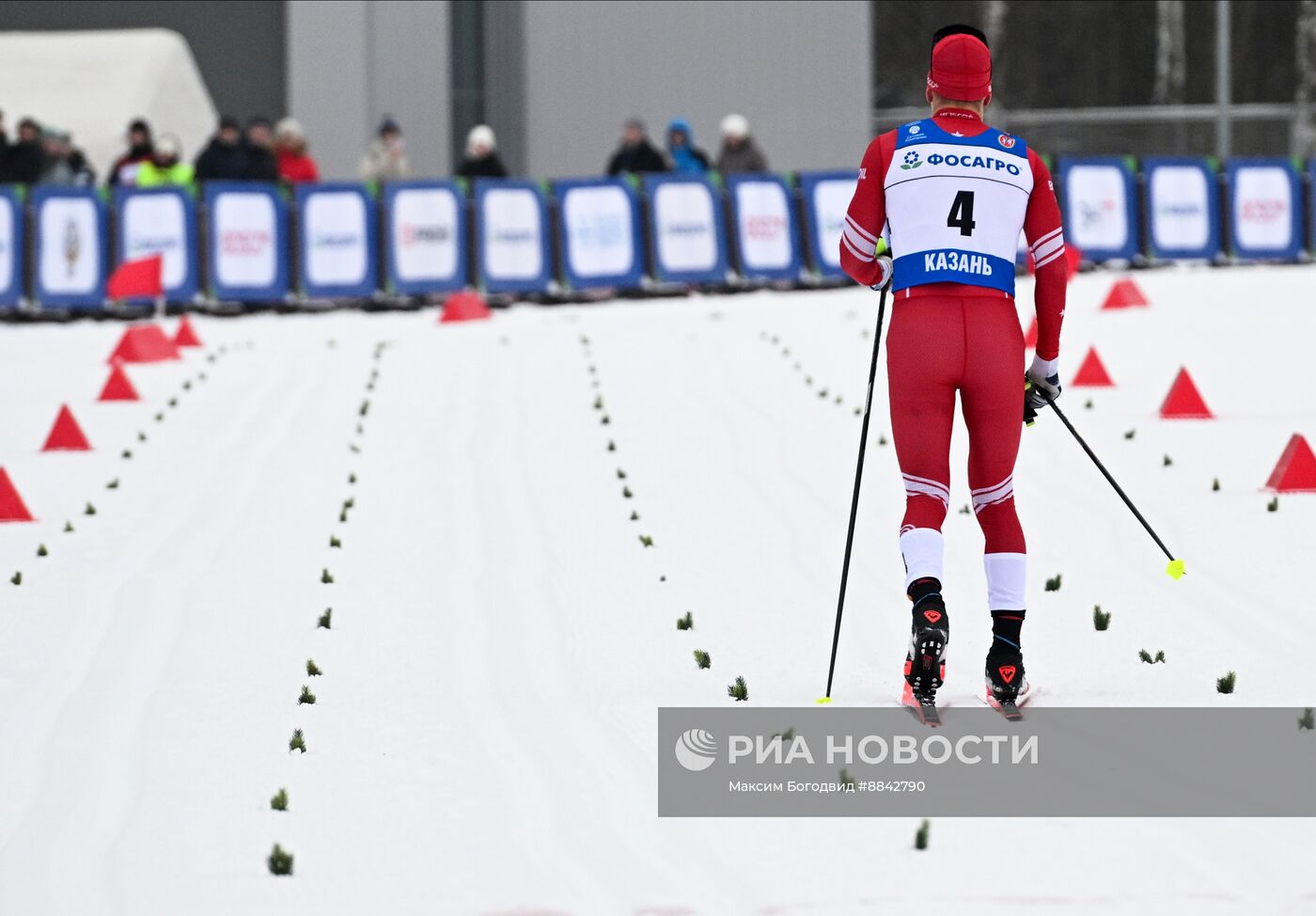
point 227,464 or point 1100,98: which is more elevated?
point 1100,98

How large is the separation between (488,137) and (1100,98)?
3002 centimetres

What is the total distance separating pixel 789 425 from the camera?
12398 millimetres

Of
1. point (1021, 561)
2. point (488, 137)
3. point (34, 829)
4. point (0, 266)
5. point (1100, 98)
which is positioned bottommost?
point (34, 829)

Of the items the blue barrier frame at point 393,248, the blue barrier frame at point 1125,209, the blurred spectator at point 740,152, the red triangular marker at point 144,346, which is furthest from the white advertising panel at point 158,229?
the blue barrier frame at point 1125,209

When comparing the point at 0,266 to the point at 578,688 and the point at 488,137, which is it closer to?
the point at 488,137

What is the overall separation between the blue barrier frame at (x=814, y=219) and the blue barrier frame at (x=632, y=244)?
5.49 feet

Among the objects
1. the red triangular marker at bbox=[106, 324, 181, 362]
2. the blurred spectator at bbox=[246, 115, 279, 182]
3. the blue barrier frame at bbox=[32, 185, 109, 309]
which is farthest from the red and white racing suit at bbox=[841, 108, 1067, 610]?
the blurred spectator at bbox=[246, 115, 279, 182]

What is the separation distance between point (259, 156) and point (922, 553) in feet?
53.1

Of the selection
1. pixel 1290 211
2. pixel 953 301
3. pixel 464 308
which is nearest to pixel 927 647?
pixel 953 301

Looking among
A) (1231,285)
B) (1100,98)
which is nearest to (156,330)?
(1231,285)

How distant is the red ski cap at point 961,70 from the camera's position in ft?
20.2

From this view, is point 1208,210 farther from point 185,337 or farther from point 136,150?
point 136,150

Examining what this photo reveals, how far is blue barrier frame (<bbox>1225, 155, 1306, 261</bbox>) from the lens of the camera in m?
22.5

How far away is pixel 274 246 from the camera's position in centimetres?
2047
